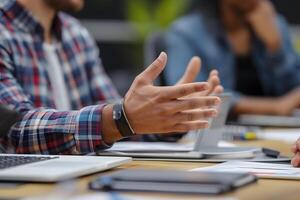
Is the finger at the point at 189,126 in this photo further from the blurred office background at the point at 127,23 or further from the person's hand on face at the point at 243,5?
the blurred office background at the point at 127,23

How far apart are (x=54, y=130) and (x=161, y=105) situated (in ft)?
0.98

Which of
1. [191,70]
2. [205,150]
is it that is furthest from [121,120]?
[191,70]

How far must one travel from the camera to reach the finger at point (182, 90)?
1.53 meters

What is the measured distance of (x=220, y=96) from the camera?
1723 mm

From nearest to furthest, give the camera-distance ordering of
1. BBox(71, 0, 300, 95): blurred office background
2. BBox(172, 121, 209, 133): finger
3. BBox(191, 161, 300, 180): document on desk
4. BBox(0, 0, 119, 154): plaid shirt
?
BBox(191, 161, 300, 180): document on desk → BBox(172, 121, 209, 133): finger → BBox(0, 0, 119, 154): plaid shirt → BBox(71, 0, 300, 95): blurred office background

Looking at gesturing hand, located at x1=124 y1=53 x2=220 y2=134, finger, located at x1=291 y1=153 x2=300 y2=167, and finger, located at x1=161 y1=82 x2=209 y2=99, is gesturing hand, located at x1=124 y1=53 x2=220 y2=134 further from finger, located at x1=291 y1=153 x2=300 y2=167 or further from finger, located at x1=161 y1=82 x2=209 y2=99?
finger, located at x1=291 y1=153 x2=300 y2=167

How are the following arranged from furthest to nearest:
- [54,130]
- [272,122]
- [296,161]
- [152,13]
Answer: [152,13]
[272,122]
[54,130]
[296,161]

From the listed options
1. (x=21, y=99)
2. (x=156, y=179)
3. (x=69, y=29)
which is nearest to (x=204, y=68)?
(x=69, y=29)

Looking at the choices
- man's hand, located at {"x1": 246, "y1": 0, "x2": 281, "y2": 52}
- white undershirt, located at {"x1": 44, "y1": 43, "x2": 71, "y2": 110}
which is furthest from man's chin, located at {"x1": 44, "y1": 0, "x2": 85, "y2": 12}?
man's hand, located at {"x1": 246, "y1": 0, "x2": 281, "y2": 52}

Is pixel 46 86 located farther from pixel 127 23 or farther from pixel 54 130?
pixel 127 23

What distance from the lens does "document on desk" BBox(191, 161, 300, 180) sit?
4.51 feet

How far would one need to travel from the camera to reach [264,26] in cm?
349

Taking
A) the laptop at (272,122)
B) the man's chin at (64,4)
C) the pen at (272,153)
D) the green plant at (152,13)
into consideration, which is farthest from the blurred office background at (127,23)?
the pen at (272,153)

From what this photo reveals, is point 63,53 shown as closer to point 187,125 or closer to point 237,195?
point 187,125
